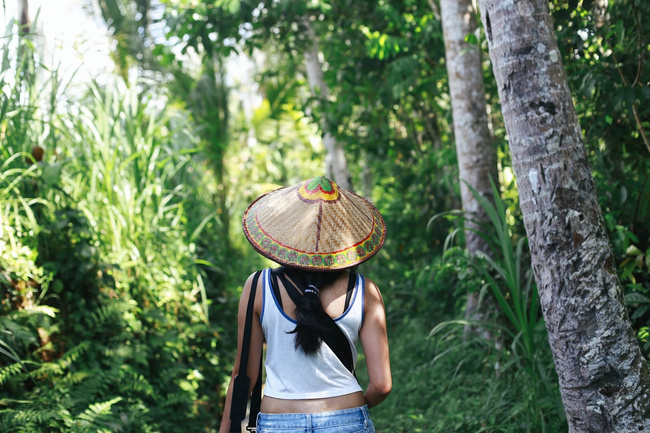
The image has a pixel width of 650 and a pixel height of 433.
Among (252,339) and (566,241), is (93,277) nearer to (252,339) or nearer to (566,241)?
(252,339)

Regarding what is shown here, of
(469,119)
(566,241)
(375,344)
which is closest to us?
(375,344)

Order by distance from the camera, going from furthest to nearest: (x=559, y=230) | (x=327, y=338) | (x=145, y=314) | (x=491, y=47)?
1. (x=145, y=314)
2. (x=491, y=47)
3. (x=559, y=230)
4. (x=327, y=338)

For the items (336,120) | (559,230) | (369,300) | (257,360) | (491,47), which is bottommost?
(257,360)

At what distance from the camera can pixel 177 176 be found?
655 cm

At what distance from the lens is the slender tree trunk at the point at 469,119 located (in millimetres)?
4926

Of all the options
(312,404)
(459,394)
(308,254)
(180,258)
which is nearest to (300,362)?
(312,404)

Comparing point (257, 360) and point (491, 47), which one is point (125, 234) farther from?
point (491, 47)

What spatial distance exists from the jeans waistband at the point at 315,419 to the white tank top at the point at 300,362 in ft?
0.20

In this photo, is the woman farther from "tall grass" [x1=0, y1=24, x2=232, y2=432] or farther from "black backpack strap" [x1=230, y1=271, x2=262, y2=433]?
"tall grass" [x1=0, y1=24, x2=232, y2=432]

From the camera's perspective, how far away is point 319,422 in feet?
6.65

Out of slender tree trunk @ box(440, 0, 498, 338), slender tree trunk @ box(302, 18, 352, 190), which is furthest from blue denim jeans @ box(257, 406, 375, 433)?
slender tree trunk @ box(302, 18, 352, 190)

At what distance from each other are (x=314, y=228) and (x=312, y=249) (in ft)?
0.31

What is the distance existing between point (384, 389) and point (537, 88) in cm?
136

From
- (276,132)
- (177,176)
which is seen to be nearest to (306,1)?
(177,176)
